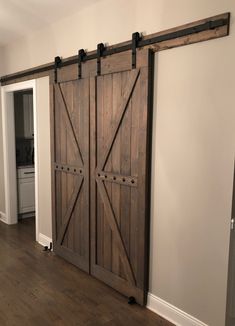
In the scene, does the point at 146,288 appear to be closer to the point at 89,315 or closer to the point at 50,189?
the point at 89,315

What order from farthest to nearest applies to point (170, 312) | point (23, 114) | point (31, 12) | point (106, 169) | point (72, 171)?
1. point (23, 114)
2. point (72, 171)
3. point (31, 12)
4. point (106, 169)
5. point (170, 312)

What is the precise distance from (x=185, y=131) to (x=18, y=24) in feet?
8.57

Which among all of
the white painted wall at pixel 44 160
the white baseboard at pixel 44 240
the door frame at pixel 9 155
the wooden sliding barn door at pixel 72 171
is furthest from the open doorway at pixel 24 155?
the wooden sliding barn door at pixel 72 171

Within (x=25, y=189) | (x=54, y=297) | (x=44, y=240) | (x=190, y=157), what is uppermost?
(x=190, y=157)

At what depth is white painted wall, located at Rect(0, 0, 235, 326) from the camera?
212cm

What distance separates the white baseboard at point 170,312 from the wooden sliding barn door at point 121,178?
93 mm

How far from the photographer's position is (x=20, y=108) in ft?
18.1

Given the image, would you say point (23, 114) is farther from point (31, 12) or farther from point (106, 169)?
point (106, 169)

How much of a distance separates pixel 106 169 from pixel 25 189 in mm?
2655

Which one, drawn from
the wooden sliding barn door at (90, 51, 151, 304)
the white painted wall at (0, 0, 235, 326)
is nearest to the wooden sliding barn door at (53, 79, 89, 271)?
the wooden sliding barn door at (90, 51, 151, 304)

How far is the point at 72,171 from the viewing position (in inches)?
136

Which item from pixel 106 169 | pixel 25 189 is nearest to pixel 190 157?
pixel 106 169

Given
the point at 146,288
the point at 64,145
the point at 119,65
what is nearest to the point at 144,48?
the point at 119,65

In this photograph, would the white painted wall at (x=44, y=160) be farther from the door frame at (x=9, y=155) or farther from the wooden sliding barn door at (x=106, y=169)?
the door frame at (x=9, y=155)
